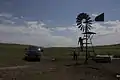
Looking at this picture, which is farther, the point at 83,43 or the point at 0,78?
the point at 83,43

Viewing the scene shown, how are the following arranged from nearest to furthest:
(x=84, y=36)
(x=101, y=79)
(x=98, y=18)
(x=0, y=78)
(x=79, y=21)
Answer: (x=0, y=78), (x=101, y=79), (x=98, y=18), (x=84, y=36), (x=79, y=21)

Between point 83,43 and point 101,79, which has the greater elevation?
point 83,43

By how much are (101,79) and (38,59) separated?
78.2ft

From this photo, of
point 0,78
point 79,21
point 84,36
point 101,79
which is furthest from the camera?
point 79,21

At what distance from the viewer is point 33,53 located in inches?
1612

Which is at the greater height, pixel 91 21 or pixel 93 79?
pixel 91 21

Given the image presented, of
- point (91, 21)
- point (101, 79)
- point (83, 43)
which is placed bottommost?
point (101, 79)

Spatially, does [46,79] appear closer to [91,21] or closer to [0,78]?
[0,78]

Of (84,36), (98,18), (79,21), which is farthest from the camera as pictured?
(79,21)

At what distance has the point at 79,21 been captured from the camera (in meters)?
43.4

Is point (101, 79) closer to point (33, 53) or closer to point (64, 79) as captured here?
point (64, 79)

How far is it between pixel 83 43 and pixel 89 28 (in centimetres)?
267

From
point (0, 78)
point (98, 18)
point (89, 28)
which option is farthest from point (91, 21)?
point (0, 78)

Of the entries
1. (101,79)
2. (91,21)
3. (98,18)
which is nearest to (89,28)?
(91,21)
